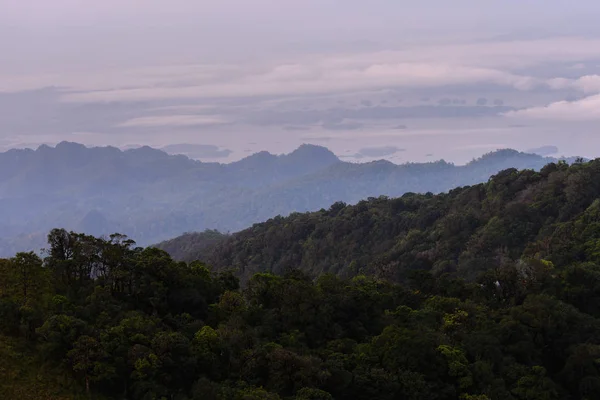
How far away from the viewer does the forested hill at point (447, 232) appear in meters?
64.4

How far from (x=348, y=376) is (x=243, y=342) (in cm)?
508

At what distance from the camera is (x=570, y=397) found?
31188 mm

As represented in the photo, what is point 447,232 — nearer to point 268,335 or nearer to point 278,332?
point 278,332

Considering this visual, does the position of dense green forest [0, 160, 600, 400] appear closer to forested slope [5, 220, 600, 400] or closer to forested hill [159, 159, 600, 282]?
forested slope [5, 220, 600, 400]

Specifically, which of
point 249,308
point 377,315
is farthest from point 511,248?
point 249,308

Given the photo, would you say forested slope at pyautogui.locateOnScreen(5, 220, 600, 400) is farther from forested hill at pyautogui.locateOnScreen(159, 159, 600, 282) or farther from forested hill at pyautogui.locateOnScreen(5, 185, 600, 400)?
forested hill at pyautogui.locateOnScreen(159, 159, 600, 282)

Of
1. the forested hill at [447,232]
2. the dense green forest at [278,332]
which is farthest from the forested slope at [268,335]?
the forested hill at [447,232]

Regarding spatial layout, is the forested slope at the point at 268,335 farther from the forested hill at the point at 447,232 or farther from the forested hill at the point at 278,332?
the forested hill at the point at 447,232

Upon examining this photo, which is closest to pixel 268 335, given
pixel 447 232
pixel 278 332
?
pixel 278 332

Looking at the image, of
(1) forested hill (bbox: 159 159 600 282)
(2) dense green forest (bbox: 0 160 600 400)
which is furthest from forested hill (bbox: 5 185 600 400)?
(1) forested hill (bbox: 159 159 600 282)

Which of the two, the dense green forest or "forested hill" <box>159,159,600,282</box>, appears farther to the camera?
"forested hill" <box>159,159,600,282</box>

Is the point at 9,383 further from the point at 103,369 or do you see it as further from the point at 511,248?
the point at 511,248

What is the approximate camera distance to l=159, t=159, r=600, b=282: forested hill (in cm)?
Result: 6438

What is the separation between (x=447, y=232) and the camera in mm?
81188
